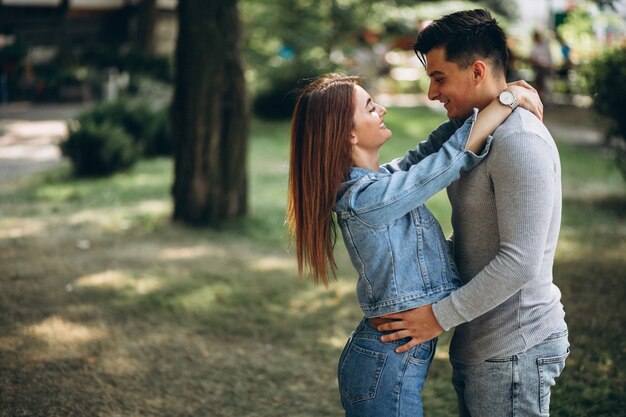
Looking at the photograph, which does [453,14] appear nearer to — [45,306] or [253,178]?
[45,306]

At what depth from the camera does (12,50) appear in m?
16.4

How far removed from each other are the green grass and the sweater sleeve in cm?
93

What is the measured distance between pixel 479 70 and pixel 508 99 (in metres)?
0.14

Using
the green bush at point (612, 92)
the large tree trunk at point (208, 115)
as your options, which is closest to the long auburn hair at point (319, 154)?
the large tree trunk at point (208, 115)

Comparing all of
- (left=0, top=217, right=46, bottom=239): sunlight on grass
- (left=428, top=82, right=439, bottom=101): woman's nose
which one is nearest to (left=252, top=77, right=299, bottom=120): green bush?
(left=0, top=217, right=46, bottom=239): sunlight on grass

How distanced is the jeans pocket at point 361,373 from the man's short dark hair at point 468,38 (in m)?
0.98

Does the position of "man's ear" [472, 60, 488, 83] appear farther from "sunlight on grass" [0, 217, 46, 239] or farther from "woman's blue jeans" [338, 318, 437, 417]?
"sunlight on grass" [0, 217, 46, 239]

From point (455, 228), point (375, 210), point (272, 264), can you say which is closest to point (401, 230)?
point (375, 210)

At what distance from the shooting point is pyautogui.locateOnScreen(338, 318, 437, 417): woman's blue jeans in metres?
2.21

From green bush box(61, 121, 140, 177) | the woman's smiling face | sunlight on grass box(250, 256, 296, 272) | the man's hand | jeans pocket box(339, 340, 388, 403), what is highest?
the woman's smiling face

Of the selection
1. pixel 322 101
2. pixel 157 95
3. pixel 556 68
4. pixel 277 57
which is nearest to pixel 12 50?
pixel 157 95

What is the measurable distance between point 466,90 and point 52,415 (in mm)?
2661

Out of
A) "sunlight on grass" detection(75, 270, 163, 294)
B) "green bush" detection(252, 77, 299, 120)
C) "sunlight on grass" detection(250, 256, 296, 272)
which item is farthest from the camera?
"green bush" detection(252, 77, 299, 120)

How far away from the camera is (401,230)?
7.38 ft
